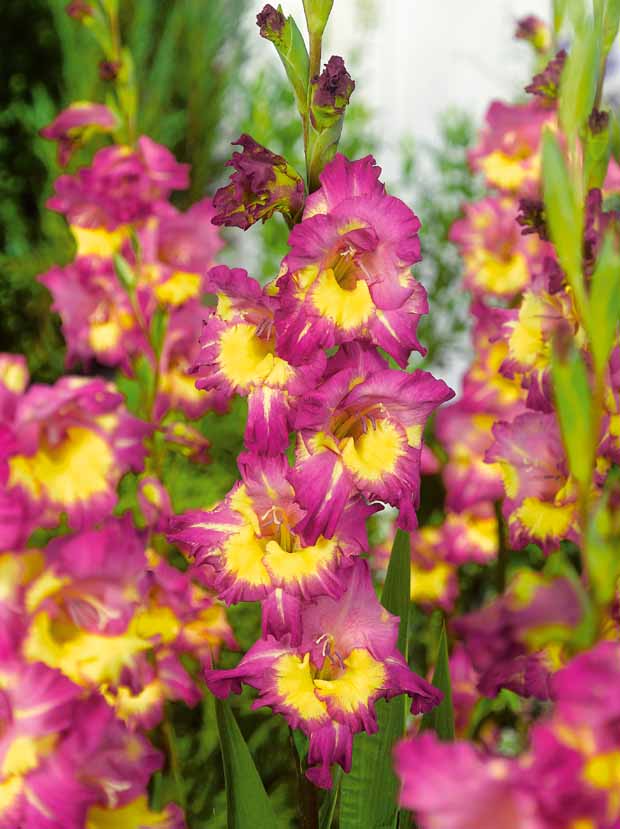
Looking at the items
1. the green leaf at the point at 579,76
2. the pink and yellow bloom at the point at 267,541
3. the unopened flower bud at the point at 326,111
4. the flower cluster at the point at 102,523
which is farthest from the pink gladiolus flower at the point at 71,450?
the green leaf at the point at 579,76

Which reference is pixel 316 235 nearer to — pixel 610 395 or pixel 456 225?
pixel 610 395

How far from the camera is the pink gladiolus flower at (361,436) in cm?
45

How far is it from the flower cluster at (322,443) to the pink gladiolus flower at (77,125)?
0.51 meters

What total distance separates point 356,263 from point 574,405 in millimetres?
205

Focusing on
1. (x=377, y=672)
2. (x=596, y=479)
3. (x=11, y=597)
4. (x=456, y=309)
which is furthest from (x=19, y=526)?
(x=456, y=309)

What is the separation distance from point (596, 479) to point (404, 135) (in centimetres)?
117

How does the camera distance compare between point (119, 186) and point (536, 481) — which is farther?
point (119, 186)

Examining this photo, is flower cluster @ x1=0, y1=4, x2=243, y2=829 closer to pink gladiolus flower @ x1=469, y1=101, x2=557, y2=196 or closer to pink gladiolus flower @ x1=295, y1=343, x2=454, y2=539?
pink gladiolus flower @ x1=295, y1=343, x2=454, y2=539

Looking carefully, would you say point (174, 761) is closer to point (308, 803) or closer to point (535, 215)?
point (308, 803)

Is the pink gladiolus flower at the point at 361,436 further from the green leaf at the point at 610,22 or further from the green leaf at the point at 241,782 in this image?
the green leaf at the point at 610,22

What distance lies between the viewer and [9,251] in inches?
65.0

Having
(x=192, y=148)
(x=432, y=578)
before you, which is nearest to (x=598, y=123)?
(x=432, y=578)

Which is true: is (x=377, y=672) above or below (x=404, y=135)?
below

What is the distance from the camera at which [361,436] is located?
0.47m
